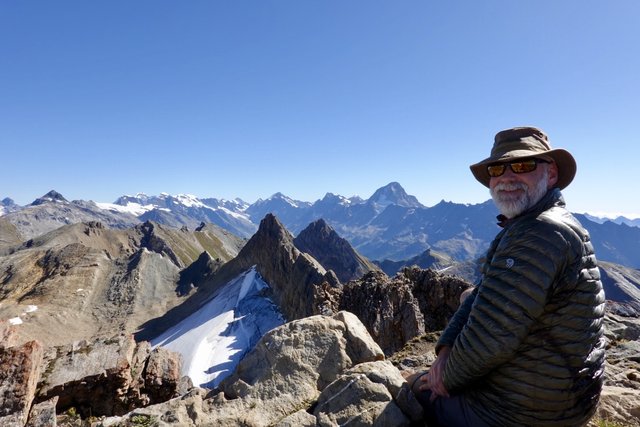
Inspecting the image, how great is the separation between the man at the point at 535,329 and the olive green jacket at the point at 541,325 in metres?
0.01

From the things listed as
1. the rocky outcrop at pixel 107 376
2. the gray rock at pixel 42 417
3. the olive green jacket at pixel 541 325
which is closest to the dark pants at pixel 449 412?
the olive green jacket at pixel 541 325

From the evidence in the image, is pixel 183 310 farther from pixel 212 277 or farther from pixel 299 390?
pixel 299 390

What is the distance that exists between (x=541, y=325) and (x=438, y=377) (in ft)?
5.94

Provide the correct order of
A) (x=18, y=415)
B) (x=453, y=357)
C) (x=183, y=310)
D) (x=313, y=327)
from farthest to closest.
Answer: (x=183, y=310) < (x=18, y=415) < (x=313, y=327) < (x=453, y=357)

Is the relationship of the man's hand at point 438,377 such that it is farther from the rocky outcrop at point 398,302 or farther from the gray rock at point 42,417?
the rocky outcrop at point 398,302

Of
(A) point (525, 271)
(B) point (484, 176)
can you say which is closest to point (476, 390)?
(A) point (525, 271)

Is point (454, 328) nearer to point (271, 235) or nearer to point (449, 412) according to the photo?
point (449, 412)

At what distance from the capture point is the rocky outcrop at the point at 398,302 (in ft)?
118

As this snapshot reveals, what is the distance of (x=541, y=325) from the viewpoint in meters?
4.39

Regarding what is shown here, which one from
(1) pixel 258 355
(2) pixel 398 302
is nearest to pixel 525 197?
(1) pixel 258 355

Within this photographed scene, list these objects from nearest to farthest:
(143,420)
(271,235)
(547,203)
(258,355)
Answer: (547,203), (143,420), (258,355), (271,235)

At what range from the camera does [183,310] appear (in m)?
129

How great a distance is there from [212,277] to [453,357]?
161 metres

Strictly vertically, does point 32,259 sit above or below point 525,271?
above
